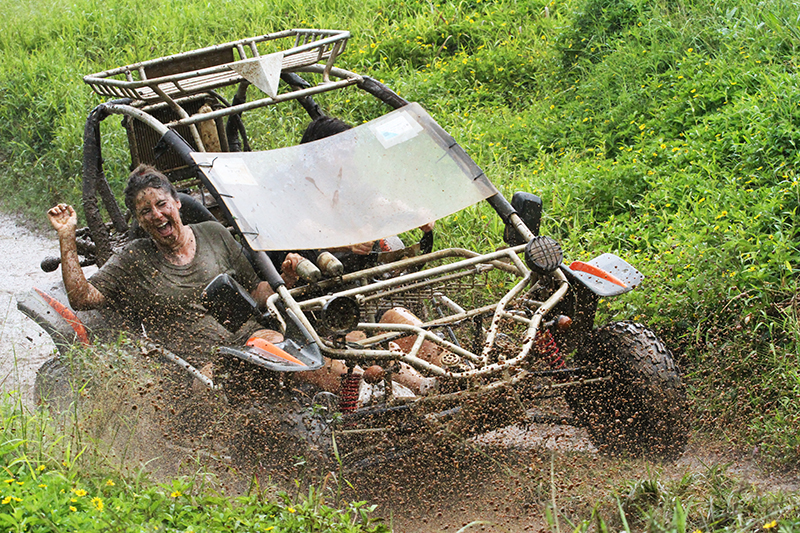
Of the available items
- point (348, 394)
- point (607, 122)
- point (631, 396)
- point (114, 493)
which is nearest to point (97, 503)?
point (114, 493)

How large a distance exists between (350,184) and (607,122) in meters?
3.09

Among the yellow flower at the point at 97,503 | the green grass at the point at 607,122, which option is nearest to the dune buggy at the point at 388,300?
the green grass at the point at 607,122

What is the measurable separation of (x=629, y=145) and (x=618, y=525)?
379cm

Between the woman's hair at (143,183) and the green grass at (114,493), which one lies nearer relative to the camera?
the green grass at (114,493)

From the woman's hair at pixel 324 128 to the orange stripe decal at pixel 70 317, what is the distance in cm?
161

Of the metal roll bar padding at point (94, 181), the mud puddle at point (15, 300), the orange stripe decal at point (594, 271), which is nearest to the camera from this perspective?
the orange stripe decal at point (594, 271)

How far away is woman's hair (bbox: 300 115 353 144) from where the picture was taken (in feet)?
16.3

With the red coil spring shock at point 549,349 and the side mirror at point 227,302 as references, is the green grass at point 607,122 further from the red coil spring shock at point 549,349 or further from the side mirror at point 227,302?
the side mirror at point 227,302

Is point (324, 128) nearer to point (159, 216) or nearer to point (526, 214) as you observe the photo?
point (159, 216)

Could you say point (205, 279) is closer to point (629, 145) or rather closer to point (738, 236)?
point (738, 236)

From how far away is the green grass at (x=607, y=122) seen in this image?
4.44 meters

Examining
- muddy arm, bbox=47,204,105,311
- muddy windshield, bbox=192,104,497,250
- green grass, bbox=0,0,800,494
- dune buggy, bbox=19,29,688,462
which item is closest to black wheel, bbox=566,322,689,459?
dune buggy, bbox=19,29,688,462

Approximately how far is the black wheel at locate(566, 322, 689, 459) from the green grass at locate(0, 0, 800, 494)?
45cm

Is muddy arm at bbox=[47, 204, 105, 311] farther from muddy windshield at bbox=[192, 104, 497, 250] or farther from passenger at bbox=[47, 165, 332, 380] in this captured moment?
muddy windshield at bbox=[192, 104, 497, 250]
